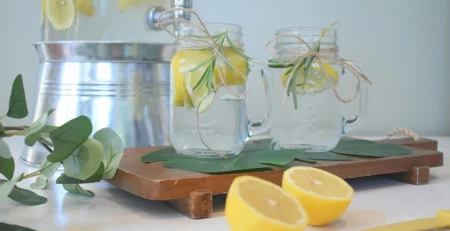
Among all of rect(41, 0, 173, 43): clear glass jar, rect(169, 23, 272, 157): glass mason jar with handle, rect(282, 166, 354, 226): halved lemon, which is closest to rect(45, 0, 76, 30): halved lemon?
rect(41, 0, 173, 43): clear glass jar

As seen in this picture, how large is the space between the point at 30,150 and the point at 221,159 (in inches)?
12.6

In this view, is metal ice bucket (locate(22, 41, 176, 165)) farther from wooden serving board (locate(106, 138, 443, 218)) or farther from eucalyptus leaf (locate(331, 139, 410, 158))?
eucalyptus leaf (locate(331, 139, 410, 158))

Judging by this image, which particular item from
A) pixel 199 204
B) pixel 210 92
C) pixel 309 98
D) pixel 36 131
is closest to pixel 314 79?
pixel 309 98

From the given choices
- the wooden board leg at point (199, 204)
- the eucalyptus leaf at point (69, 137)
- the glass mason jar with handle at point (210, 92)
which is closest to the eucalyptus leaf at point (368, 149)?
the glass mason jar with handle at point (210, 92)

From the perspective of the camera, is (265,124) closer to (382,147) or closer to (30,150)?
(382,147)

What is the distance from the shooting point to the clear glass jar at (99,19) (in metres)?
0.83

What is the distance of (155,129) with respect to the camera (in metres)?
0.84

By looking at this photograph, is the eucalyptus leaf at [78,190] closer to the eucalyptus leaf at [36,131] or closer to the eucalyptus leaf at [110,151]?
the eucalyptus leaf at [110,151]

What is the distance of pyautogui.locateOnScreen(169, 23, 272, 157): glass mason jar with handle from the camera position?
0.66m

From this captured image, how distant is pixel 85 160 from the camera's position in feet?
1.86

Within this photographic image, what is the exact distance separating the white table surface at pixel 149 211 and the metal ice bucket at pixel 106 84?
121 millimetres

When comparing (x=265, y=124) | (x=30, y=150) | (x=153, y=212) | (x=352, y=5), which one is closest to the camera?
(x=153, y=212)

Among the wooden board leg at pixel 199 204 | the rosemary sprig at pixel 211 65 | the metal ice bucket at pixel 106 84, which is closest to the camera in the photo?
the wooden board leg at pixel 199 204

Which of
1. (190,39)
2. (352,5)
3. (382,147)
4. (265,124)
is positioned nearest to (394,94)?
(352,5)
